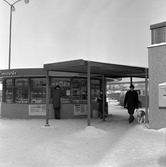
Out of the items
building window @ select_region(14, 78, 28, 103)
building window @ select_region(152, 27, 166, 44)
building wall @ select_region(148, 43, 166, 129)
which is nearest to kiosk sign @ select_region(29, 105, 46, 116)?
building window @ select_region(14, 78, 28, 103)

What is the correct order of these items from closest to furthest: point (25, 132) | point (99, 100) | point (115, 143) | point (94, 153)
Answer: point (94, 153), point (115, 143), point (25, 132), point (99, 100)

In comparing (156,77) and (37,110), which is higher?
(156,77)

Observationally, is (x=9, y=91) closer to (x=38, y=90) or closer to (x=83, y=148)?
(x=38, y=90)

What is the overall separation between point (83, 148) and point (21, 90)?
7.31 meters

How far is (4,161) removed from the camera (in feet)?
16.3

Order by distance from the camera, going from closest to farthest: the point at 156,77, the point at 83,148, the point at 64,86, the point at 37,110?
the point at 83,148 < the point at 156,77 < the point at 37,110 < the point at 64,86

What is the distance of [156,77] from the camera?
8.27 meters

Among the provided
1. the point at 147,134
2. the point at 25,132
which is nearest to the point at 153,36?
the point at 147,134

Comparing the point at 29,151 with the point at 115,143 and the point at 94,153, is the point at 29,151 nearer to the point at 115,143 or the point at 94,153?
the point at 94,153

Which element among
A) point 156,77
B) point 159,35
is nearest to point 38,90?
point 156,77

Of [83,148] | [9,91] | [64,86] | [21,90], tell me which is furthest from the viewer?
[9,91]

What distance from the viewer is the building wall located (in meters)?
8.05

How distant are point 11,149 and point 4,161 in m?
0.94

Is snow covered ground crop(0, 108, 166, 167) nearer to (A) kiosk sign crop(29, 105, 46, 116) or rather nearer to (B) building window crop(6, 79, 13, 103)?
(A) kiosk sign crop(29, 105, 46, 116)
